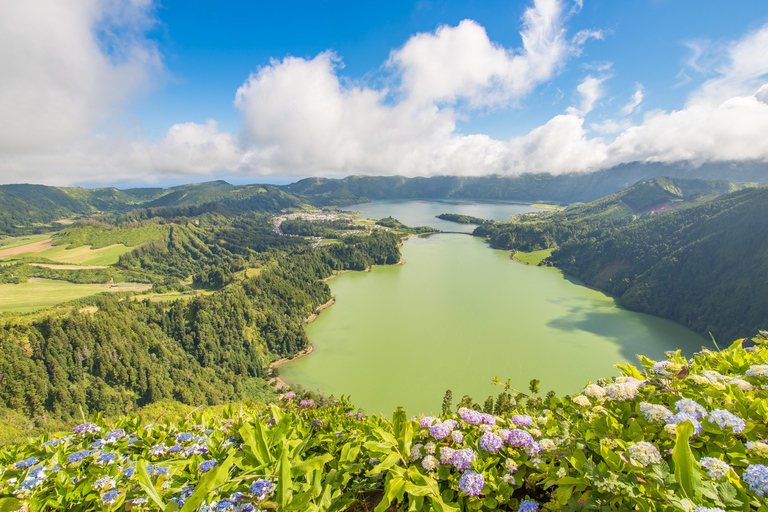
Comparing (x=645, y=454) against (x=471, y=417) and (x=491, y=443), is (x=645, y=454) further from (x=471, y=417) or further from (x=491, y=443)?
(x=471, y=417)

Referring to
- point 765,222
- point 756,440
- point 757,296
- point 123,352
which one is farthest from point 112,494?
point 765,222

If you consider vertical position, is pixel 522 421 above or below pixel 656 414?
below

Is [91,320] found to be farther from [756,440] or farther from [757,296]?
[757,296]

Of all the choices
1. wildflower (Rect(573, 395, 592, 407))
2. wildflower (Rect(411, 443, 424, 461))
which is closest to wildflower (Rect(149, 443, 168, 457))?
wildflower (Rect(411, 443, 424, 461))

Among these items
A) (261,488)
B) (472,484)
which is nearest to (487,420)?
(472,484)

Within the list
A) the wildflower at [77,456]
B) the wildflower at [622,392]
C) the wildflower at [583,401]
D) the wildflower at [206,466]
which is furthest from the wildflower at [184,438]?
the wildflower at [622,392]

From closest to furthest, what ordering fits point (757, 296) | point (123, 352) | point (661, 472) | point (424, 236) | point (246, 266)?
point (661, 472)
point (123, 352)
point (757, 296)
point (246, 266)
point (424, 236)

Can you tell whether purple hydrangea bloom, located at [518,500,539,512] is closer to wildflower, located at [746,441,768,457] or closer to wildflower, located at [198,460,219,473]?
wildflower, located at [746,441,768,457]
